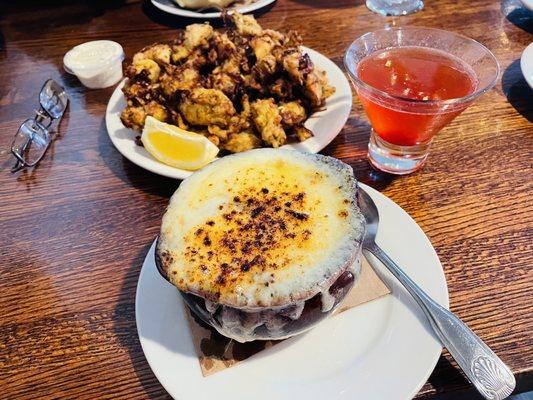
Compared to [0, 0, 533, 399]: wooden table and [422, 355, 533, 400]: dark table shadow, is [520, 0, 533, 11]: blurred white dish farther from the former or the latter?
[422, 355, 533, 400]: dark table shadow

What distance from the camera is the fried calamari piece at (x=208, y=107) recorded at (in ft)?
5.40

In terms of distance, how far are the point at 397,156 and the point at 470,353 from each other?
74cm

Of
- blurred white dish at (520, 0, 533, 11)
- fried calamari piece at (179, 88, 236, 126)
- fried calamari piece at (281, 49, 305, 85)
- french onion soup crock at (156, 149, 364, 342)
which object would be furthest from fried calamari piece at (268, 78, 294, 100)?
blurred white dish at (520, 0, 533, 11)

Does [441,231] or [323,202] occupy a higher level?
[323,202]

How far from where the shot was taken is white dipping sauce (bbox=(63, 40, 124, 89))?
6.77 ft

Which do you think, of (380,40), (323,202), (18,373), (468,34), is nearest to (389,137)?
(380,40)

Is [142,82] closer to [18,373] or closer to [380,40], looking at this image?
[380,40]

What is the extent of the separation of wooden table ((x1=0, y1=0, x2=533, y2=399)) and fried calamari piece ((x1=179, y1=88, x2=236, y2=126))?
0.25m

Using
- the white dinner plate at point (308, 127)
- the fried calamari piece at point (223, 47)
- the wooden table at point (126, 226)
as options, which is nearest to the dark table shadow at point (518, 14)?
the wooden table at point (126, 226)

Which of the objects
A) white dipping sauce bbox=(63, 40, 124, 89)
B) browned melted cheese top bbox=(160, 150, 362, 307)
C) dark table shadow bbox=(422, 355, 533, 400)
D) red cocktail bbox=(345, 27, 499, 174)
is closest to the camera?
browned melted cheese top bbox=(160, 150, 362, 307)

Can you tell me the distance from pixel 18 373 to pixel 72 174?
29.9 inches

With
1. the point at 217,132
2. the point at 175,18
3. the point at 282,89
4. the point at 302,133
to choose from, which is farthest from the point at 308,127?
the point at 175,18

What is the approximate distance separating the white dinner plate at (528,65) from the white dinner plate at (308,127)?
0.67 m

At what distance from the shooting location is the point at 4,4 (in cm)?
283
